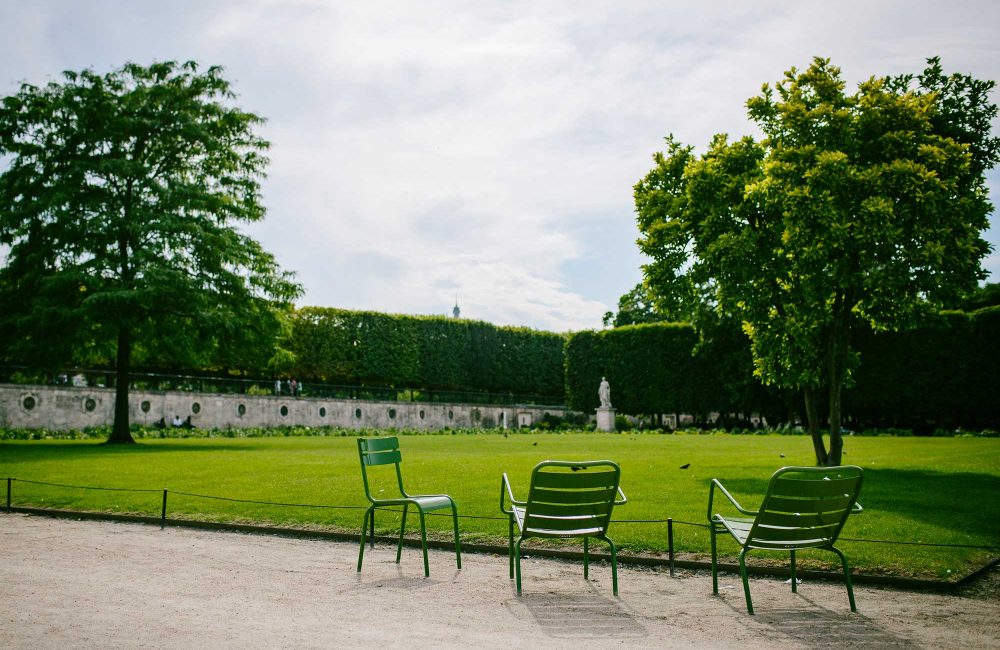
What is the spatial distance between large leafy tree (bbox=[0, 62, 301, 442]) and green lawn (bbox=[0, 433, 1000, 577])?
5928 mm

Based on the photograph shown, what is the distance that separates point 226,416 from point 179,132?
18.2 m

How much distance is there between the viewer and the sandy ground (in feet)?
16.6

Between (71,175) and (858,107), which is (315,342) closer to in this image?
(71,175)

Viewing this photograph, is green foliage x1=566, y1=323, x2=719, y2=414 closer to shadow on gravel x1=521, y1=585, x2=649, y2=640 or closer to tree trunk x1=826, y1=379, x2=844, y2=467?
tree trunk x1=826, y1=379, x2=844, y2=467

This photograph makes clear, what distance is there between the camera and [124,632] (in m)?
5.09

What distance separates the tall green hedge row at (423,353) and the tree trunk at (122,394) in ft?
71.1

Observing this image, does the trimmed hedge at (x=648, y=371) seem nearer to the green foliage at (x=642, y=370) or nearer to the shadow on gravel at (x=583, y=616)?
the green foliage at (x=642, y=370)

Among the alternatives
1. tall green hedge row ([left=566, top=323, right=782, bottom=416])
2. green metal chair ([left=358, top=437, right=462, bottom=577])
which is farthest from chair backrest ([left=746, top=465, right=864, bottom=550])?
tall green hedge row ([left=566, top=323, right=782, bottom=416])

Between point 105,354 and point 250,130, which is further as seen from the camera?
point 250,130

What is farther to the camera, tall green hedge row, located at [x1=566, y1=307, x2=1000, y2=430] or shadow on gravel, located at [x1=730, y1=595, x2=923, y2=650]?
tall green hedge row, located at [x1=566, y1=307, x2=1000, y2=430]

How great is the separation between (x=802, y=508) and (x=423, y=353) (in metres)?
52.8

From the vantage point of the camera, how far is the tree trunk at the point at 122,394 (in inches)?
1075

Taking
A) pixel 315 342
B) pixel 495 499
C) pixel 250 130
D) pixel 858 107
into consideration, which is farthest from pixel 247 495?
pixel 315 342

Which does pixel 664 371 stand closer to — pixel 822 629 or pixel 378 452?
pixel 378 452
